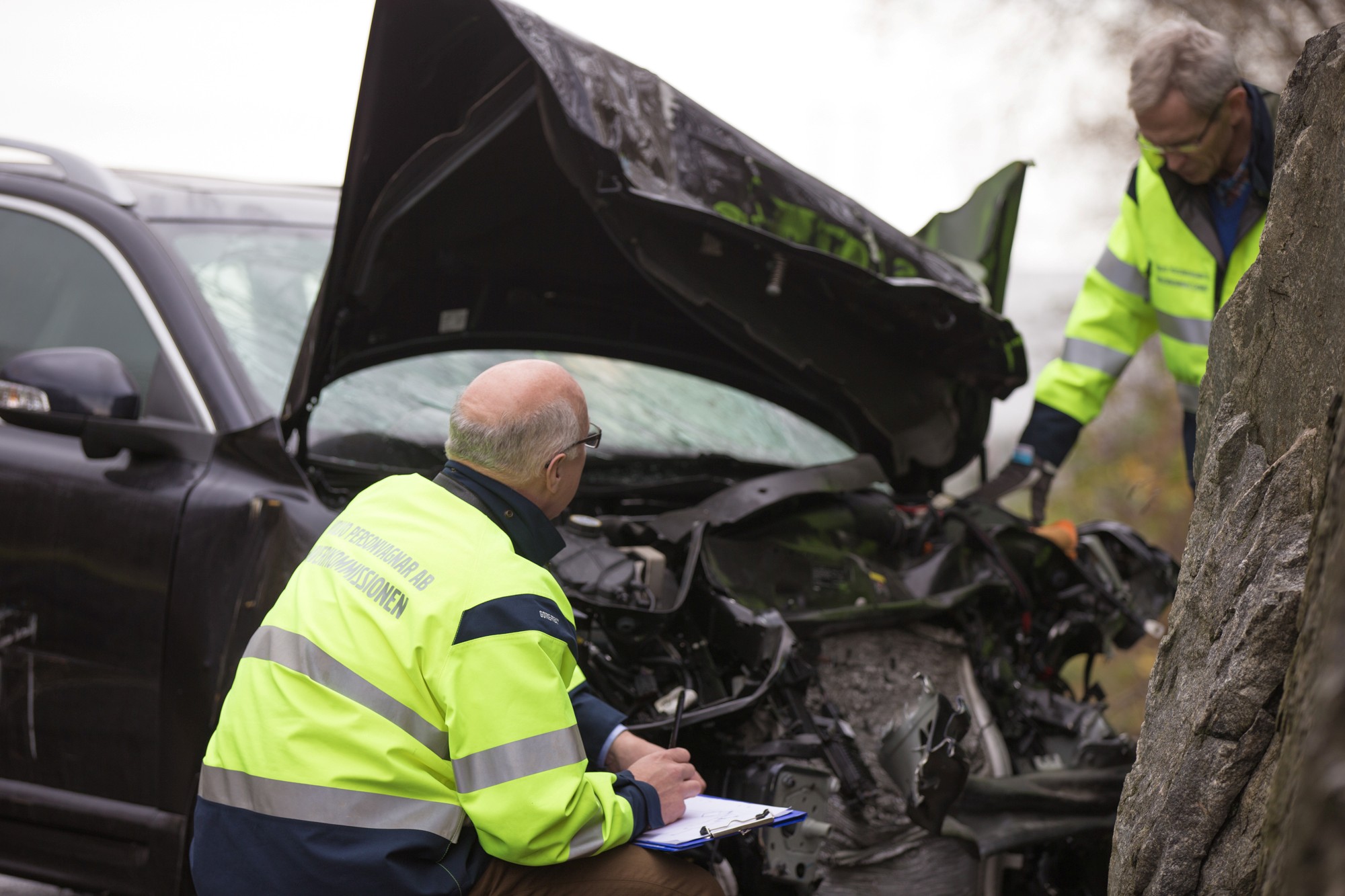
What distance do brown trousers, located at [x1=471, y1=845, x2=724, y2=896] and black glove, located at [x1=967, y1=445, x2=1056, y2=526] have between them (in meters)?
1.91

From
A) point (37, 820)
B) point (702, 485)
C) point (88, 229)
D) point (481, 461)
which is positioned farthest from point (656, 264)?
point (37, 820)

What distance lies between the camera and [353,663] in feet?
5.93

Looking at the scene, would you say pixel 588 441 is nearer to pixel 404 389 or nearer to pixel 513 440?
pixel 513 440

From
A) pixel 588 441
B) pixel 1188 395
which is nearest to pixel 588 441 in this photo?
pixel 588 441

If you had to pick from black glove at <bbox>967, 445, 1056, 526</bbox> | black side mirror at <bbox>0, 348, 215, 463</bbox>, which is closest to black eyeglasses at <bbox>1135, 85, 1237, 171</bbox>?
black glove at <bbox>967, 445, 1056, 526</bbox>

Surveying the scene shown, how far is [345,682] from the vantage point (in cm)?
181

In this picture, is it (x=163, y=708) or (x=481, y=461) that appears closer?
(x=481, y=461)

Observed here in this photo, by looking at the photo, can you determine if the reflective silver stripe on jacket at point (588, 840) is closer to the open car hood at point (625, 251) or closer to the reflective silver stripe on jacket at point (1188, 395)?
the open car hood at point (625, 251)

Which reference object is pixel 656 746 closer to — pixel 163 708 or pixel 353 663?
pixel 353 663

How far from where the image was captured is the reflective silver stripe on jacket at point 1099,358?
11.7ft

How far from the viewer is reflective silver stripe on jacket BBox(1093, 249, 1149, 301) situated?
3.48 metres

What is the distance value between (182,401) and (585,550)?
1103 mm

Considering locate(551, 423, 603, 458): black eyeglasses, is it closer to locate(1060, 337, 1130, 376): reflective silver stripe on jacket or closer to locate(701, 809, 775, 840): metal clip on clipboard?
locate(701, 809, 775, 840): metal clip on clipboard

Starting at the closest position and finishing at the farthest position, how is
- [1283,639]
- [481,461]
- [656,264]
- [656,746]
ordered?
[1283,639] → [481,461] → [656,746] → [656,264]
